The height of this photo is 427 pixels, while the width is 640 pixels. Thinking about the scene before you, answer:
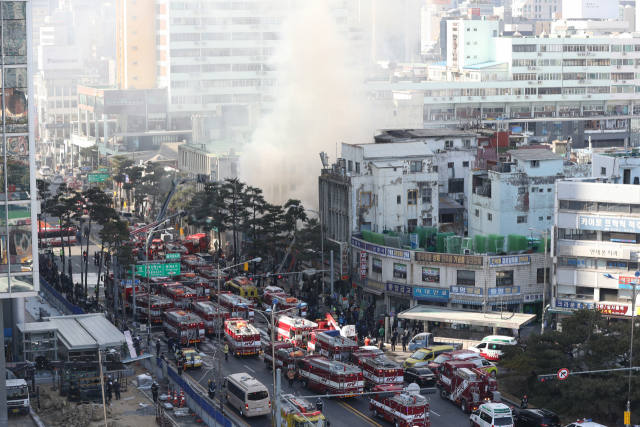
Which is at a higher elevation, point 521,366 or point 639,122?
point 639,122

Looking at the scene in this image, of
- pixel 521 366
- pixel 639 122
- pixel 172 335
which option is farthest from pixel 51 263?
pixel 639 122

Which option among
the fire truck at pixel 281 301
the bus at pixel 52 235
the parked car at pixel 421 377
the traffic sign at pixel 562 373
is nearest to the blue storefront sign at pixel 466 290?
the fire truck at pixel 281 301

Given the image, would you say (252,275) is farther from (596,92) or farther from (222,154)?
(596,92)

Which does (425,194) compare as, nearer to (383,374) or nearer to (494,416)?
(383,374)

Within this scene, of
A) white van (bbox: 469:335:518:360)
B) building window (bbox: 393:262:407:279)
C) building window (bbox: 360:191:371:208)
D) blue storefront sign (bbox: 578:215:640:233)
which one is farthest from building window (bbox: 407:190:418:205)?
white van (bbox: 469:335:518:360)

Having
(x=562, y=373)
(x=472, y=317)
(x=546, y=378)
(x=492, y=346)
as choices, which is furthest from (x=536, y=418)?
(x=472, y=317)
